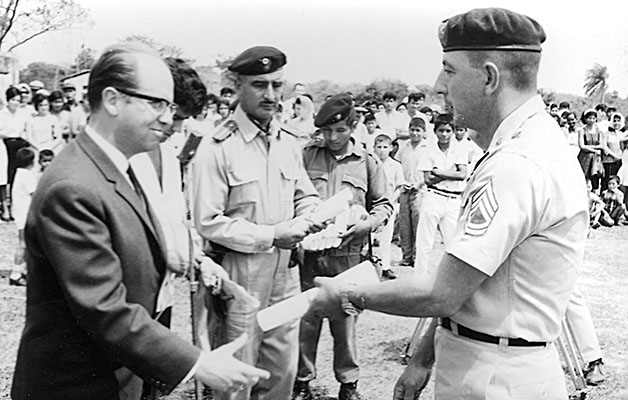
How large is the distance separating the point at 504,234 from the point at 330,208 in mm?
1717

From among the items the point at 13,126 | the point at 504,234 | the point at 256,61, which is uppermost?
the point at 256,61

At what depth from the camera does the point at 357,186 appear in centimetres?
378

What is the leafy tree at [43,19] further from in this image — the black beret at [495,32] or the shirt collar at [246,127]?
the black beret at [495,32]

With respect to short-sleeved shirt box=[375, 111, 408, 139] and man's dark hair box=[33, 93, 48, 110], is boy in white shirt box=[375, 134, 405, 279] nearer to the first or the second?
short-sleeved shirt box=[375, 111, 408, 139]

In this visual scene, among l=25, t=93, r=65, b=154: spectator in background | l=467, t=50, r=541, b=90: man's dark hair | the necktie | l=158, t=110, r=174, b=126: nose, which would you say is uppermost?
l=467, t=50, r=541, b=90: man's dark hair

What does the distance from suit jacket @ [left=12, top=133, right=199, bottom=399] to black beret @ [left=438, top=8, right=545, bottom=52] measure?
0.80 m

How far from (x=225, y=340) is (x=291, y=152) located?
85cm

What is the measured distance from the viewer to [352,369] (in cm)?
372

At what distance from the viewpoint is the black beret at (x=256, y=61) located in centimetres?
301

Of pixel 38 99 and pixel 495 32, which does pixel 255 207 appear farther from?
pixel 38 99

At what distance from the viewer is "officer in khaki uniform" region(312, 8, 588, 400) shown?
146 cm

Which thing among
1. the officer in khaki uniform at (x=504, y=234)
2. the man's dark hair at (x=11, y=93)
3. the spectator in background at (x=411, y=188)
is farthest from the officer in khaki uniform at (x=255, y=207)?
the man's dark hair at (x=11, y=93)

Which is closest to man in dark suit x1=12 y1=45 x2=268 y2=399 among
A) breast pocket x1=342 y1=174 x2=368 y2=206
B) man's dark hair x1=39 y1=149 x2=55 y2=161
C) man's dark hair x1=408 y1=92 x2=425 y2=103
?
breast pocket x1=342 y1=174 x2=368 y2=206

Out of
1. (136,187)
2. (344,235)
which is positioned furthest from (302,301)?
(344,235)
